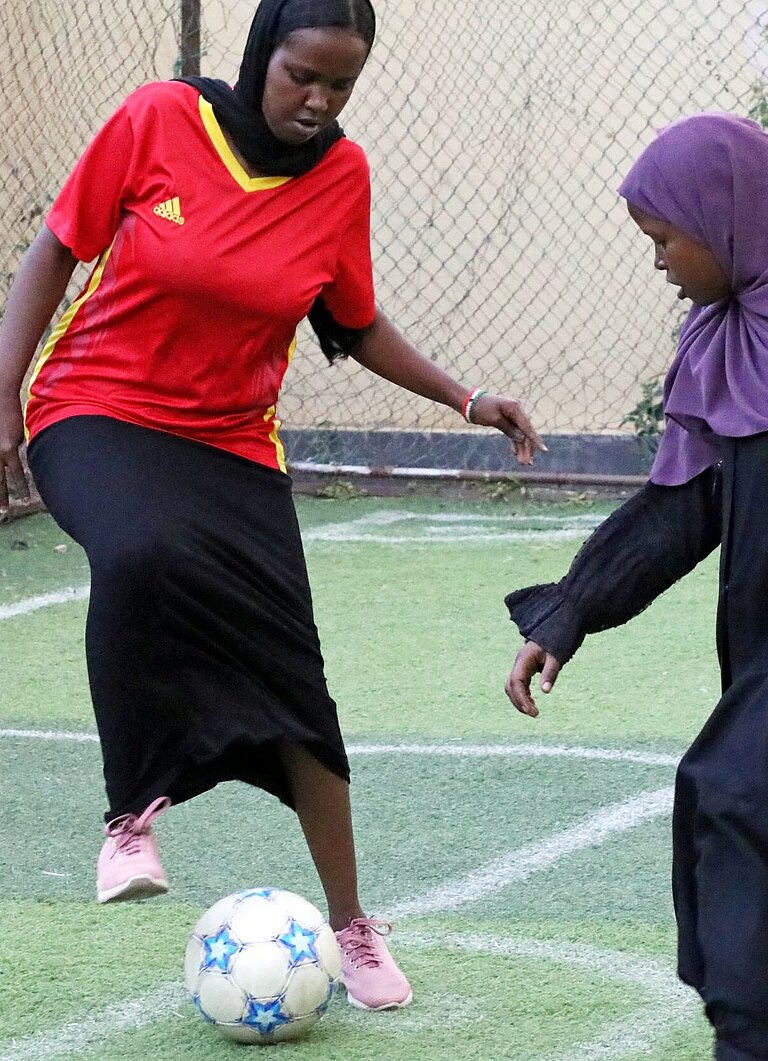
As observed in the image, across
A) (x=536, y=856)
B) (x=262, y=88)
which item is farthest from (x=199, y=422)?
(x=536, y=856)

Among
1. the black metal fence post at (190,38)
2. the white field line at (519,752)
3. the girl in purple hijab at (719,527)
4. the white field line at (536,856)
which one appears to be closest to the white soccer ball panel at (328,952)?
the white field line at (536,856)

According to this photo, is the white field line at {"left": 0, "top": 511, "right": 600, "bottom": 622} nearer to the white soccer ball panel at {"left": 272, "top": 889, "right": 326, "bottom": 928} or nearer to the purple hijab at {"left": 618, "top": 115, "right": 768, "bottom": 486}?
the white soccer ball panel at {"left": 272, "top": 889, "right": 326, "bottom": 928}

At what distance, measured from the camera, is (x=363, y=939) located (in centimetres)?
387

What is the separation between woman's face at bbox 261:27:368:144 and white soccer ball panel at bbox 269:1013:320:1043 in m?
1.83

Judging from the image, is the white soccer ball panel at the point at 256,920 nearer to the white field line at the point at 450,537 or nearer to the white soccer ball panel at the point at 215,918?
the white soccer ball panel at the point at 215,918

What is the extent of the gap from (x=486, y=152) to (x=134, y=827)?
7.43 m

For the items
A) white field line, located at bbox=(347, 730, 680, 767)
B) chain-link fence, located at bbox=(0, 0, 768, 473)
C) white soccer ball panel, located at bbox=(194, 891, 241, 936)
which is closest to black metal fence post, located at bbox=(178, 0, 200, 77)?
chain-link fence, located at bbox=(0, 0, 768, 473)

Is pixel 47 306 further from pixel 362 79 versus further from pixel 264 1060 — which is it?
pixel 362 79

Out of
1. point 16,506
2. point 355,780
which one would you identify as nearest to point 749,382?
point 355,780

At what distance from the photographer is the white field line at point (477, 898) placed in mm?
3576

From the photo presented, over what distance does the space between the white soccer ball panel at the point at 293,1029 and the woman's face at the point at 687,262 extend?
1.62 meters

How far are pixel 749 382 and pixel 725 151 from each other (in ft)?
1.32

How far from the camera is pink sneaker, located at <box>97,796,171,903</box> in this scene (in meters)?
3.60

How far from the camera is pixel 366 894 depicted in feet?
14.7
